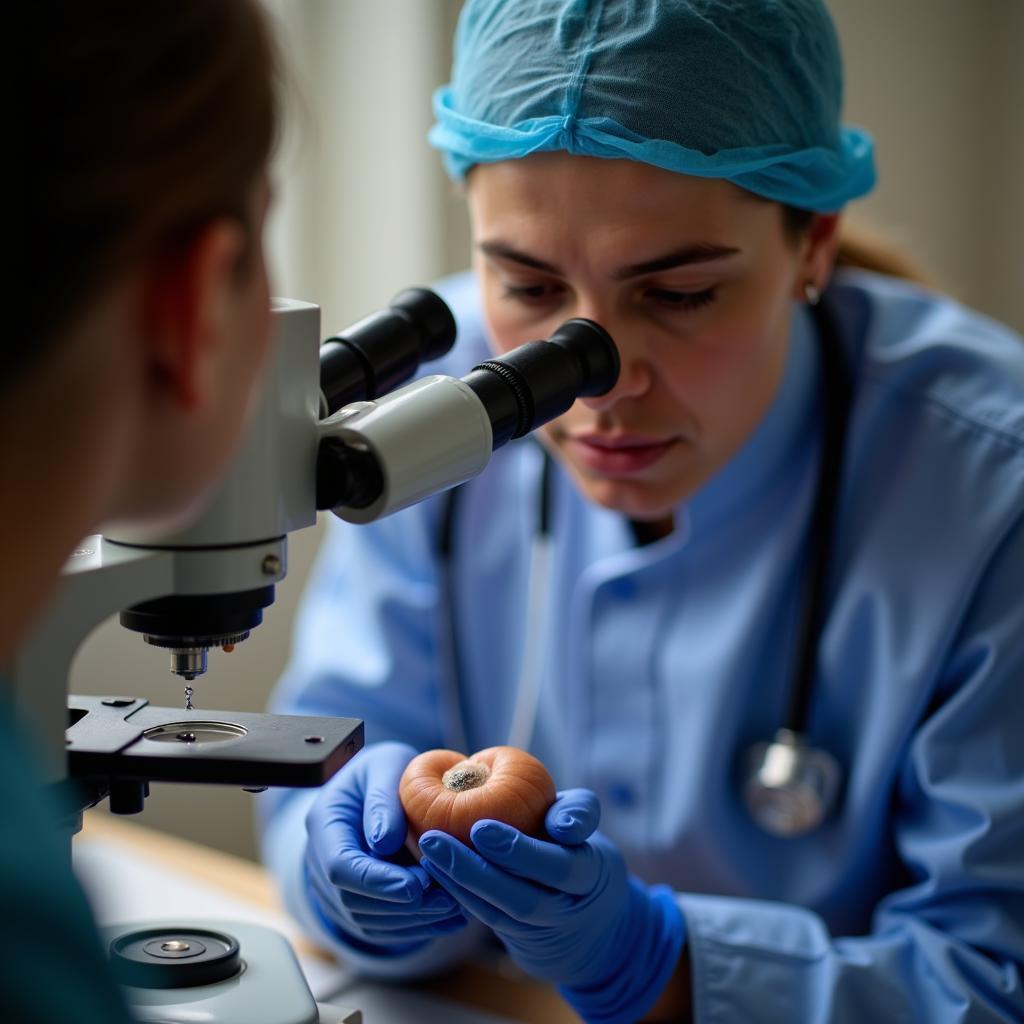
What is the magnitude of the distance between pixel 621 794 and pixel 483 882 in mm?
460

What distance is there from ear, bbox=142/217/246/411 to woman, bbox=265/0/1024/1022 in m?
0.35

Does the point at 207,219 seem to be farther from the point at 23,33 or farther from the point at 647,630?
the point at 647,630

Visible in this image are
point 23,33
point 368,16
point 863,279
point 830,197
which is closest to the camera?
point 23,33

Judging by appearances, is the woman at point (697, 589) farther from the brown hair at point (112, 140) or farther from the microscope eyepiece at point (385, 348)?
the brown hair at point (112, 140)

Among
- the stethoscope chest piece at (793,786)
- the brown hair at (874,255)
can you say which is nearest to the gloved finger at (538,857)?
the stethoscope chest piece at (793,786)

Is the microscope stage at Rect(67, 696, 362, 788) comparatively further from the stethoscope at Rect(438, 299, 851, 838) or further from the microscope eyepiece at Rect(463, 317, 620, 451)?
the stethoscope at Rect(438, 299, 851, 838)

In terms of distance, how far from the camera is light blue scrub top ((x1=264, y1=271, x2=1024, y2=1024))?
0.97 metres

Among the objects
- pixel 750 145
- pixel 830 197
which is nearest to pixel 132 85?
pixel 750 145

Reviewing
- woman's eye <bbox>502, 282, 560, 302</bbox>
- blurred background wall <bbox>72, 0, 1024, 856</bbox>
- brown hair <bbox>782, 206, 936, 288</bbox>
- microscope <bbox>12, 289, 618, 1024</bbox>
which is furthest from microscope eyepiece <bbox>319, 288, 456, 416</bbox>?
blurred background wall <bbox>72, 0, 1024, 856</bbox>

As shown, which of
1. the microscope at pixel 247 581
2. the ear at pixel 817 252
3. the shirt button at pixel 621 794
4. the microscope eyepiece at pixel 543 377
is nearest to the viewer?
the microscope at pixel 247 581

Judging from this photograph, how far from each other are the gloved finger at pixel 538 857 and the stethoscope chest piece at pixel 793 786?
326mm

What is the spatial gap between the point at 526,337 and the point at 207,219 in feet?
1.62

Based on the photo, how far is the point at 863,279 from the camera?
4.31ft

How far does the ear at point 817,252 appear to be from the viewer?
1073 mm
